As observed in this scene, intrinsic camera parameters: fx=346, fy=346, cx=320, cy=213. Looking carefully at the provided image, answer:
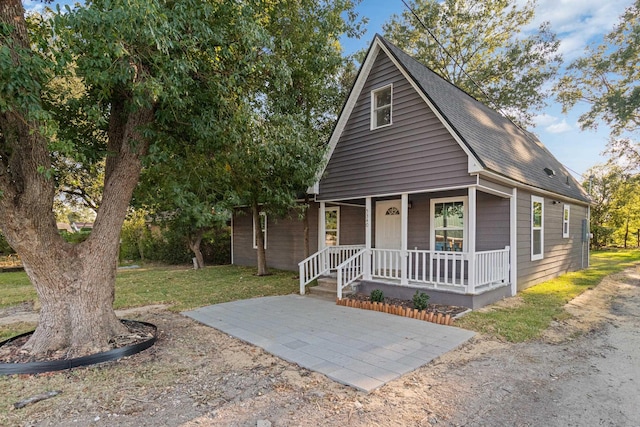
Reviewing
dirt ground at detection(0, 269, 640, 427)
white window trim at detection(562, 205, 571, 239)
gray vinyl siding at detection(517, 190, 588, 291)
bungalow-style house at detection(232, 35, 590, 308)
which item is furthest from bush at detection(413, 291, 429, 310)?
white window trim at detection(562, 205, 571, 239)

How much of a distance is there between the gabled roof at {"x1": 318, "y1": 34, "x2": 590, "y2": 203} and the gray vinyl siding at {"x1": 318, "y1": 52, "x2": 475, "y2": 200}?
0.22 metres

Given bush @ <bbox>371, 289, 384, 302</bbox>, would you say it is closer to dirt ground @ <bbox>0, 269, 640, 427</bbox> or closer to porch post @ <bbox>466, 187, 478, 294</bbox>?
porch post @ <bbox>466, 187, 478, 294</bbox>

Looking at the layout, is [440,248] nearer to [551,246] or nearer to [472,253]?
[472,253]

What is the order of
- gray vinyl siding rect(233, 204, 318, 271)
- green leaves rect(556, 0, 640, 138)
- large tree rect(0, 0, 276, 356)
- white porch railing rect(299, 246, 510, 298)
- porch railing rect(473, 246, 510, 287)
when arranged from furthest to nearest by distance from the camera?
green leaves rect(556, 0, 640, 138) < gray vinyl siding rect(233, 204, 318, 271) < porch railing rect(473, 246, 510, 287) < white porch railing rect(299, 246, 510, 298) < large tree rect(0, 0, 276, 356)

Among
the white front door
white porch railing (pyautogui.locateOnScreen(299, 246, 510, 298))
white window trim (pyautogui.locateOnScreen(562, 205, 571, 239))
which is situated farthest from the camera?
white window trim (pyautogui.locateOnScreen(562, 205, 571, 239))

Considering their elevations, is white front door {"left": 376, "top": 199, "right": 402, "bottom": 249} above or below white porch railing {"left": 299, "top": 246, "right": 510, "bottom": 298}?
above

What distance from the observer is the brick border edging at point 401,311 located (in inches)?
239

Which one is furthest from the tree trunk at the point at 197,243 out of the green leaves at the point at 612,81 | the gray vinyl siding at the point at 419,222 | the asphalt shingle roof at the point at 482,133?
the green leaves at the point at 612,81

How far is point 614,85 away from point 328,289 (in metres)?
23.2

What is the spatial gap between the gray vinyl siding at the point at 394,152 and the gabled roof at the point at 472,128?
225mm

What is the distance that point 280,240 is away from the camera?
14188 mm

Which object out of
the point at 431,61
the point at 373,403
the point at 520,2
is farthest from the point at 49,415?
the point at 520,2

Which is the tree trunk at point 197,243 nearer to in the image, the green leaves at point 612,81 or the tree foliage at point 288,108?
the tree foliage at point 288,108

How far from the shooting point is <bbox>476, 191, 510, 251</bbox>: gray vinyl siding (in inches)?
327
